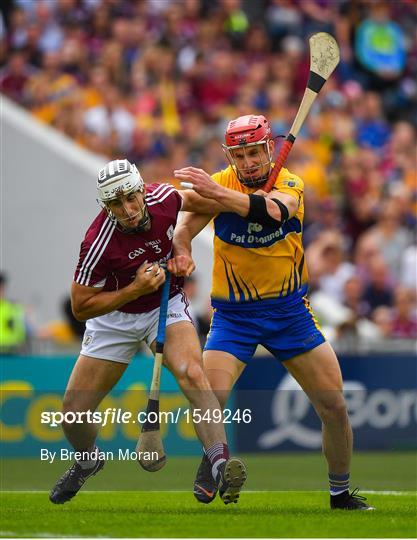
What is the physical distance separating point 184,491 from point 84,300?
2740 mm

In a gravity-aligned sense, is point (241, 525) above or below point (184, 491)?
above

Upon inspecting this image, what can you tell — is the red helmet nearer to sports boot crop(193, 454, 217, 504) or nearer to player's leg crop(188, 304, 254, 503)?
player's leg crop(188, 304, 254, 503)

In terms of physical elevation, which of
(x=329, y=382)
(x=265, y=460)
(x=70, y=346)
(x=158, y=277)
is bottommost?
(x=265, y=460)

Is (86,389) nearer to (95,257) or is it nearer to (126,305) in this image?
(126,305)

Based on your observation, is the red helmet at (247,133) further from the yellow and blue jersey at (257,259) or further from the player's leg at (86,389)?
the player's leg at (86,389)

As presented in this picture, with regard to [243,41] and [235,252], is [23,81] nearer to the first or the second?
[243,41]

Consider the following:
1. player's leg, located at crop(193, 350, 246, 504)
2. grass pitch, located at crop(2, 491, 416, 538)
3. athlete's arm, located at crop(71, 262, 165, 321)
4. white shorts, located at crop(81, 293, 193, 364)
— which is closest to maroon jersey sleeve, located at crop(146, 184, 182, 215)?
athlete's arm, located at crop(71, 262, 165, 321)

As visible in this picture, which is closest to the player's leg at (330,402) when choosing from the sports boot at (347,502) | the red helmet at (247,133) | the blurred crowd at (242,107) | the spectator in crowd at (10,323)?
the sports boot at (347,502)

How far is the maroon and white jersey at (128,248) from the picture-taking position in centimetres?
884

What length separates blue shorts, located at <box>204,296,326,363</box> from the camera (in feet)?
29.9

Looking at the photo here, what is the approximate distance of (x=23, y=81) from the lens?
1722 centimetres

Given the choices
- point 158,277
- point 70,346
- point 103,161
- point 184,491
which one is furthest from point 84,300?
point 103,161

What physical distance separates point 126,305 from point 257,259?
0.89 m

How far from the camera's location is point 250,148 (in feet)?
29.8
